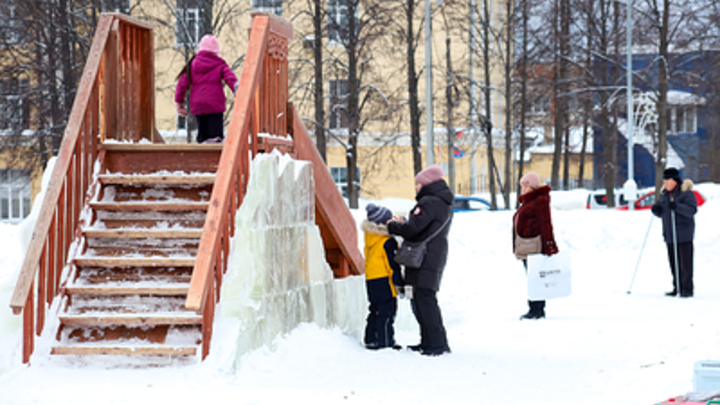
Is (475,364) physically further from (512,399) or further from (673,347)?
(673,347)

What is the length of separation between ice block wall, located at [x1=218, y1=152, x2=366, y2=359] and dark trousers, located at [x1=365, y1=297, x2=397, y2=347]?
0.44 metres

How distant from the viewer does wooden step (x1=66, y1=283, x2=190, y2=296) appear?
6.08m

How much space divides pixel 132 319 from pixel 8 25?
17311mm

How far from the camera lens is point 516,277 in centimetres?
1451

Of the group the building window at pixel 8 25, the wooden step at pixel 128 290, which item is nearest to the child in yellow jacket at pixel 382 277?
the wooden step at pixel 128 290

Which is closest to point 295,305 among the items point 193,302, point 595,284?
point 193,302

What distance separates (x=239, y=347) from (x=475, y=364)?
2.17 meters

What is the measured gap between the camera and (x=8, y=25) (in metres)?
20.8

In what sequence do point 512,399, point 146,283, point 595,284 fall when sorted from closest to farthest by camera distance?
point 512,399 → point 146,283 → point 595,284

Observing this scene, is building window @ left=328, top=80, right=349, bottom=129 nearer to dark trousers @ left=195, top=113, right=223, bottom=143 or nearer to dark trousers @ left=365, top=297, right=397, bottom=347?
dark trousers @ left=195, top=113, right=223, bottom=143

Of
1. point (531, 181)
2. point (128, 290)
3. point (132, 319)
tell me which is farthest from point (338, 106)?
point (132, 319)

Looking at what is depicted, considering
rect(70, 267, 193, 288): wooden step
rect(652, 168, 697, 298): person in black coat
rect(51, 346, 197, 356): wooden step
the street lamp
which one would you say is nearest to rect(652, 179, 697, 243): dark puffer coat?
rect(652, 168, 697, 298): person in black coat

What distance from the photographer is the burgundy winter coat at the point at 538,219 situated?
931 centimetres

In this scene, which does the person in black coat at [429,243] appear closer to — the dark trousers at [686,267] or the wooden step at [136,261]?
the wooden step at [136,261]
